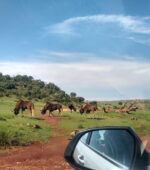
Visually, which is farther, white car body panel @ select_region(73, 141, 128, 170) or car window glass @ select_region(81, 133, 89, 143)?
car window glass @ select_region(81, 133, 89, 143)

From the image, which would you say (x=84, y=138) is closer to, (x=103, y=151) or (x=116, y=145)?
(x=103, y=151)

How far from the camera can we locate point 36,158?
1041cm

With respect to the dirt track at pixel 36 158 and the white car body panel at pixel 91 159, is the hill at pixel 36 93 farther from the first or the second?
the white car body panel at pixel 91 159

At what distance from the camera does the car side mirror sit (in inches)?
86.2

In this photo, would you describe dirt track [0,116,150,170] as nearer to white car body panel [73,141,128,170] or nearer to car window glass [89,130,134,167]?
white car body panel [73,141,128,170]

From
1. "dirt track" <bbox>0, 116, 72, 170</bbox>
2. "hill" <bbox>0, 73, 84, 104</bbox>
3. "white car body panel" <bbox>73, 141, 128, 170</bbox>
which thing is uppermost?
"hill" <bbox>0, 73, 84, 104</bbox>

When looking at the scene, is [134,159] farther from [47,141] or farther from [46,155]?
[47,141]

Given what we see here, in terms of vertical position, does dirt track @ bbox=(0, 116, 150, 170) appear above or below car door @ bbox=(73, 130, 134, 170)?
below

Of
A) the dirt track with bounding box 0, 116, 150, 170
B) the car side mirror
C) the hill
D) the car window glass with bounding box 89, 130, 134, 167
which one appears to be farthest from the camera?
the hill

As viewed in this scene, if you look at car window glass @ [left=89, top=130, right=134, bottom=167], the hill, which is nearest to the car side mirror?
car window glass @ [left=89, top=130, right=134, bottom=167]

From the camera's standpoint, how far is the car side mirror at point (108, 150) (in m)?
2.19

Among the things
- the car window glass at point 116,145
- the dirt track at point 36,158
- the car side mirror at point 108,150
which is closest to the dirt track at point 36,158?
the dirt track at point 36,158

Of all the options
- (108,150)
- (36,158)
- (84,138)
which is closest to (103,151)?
(108,150)

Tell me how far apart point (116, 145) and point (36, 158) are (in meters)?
8.33
